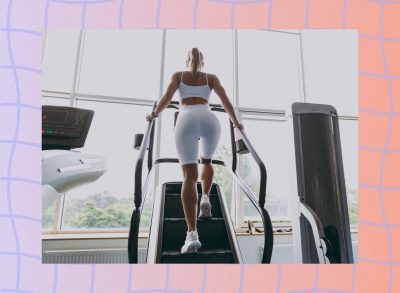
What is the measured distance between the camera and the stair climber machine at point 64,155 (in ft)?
3.98

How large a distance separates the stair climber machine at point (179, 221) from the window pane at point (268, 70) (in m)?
0.20

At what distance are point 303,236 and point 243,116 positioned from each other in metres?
0.65

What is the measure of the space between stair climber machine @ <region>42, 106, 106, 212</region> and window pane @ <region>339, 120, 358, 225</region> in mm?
1129

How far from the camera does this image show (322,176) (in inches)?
54.1

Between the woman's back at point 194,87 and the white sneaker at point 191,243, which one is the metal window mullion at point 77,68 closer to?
the woman's back at point 194,87

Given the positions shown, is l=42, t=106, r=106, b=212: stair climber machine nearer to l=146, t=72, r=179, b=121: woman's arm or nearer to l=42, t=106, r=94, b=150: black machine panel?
l=42, t=106, r=94, b=150: black machine panel

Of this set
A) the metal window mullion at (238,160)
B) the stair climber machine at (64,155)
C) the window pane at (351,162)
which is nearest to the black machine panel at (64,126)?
the stair climber machine at (64,155)

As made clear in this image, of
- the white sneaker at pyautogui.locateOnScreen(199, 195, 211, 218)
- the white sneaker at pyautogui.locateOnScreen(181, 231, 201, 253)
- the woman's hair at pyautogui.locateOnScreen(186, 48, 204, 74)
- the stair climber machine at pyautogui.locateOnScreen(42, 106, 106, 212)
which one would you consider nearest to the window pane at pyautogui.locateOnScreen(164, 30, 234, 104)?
the woman's hair at pyautogui.locateOnScreen(186, 48, 204, 74)

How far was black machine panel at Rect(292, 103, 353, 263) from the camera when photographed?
1314 mm

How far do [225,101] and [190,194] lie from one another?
511 millimetres

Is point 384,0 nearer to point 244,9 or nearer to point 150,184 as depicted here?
point 244,9

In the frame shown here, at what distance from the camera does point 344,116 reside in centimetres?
138

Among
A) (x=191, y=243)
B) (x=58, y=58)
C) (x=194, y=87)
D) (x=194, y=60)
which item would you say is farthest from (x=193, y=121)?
(x=58, y=58)

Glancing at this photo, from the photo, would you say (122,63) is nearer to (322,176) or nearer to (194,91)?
(194,91)
